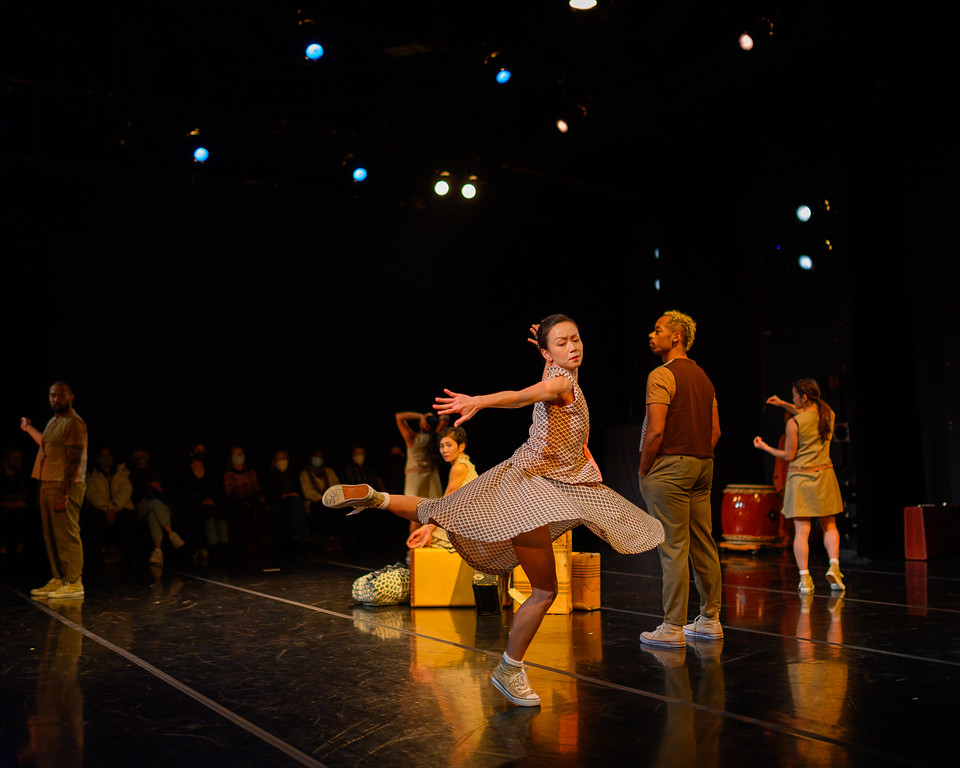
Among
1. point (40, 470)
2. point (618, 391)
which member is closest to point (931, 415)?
point (618, 391)

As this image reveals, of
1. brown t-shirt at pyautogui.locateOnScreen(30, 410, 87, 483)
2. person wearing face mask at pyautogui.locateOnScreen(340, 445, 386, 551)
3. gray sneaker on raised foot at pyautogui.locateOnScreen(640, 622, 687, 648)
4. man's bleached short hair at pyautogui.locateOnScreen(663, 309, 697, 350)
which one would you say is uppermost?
man's bleached short hair at pyautogui.locateOnScreen(663, 309, 697, 350)

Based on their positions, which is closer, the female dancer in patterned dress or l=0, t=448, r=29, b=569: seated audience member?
the female dancer in patterned dress

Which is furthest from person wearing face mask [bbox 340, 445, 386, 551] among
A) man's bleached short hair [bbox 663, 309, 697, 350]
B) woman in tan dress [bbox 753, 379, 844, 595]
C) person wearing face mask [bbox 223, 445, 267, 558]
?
man's bleached short hair [bbox 663, 309, 697, 350]

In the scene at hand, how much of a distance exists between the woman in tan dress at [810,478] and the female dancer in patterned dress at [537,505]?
3218 mm

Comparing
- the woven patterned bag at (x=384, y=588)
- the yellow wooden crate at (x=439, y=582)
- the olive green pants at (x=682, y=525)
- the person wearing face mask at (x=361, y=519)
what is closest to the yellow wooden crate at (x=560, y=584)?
the yellow wooden crate at (x=439, y=582)

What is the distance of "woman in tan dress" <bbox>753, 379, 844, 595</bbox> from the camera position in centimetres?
630

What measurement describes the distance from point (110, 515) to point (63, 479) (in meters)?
2.91

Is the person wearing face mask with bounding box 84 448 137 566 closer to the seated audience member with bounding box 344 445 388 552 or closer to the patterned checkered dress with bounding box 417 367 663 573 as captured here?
the seated audience member with bounding box 344 445 388 552

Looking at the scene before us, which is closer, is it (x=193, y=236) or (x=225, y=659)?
(x=225, y=659)

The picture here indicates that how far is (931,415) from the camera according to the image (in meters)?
9.25

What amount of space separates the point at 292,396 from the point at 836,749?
9408 millimetres

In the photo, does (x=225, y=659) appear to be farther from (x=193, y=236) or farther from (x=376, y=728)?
(x=193, y=236)

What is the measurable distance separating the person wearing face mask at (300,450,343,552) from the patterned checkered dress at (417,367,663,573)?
281 inches

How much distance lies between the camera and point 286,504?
10453 millimetres
